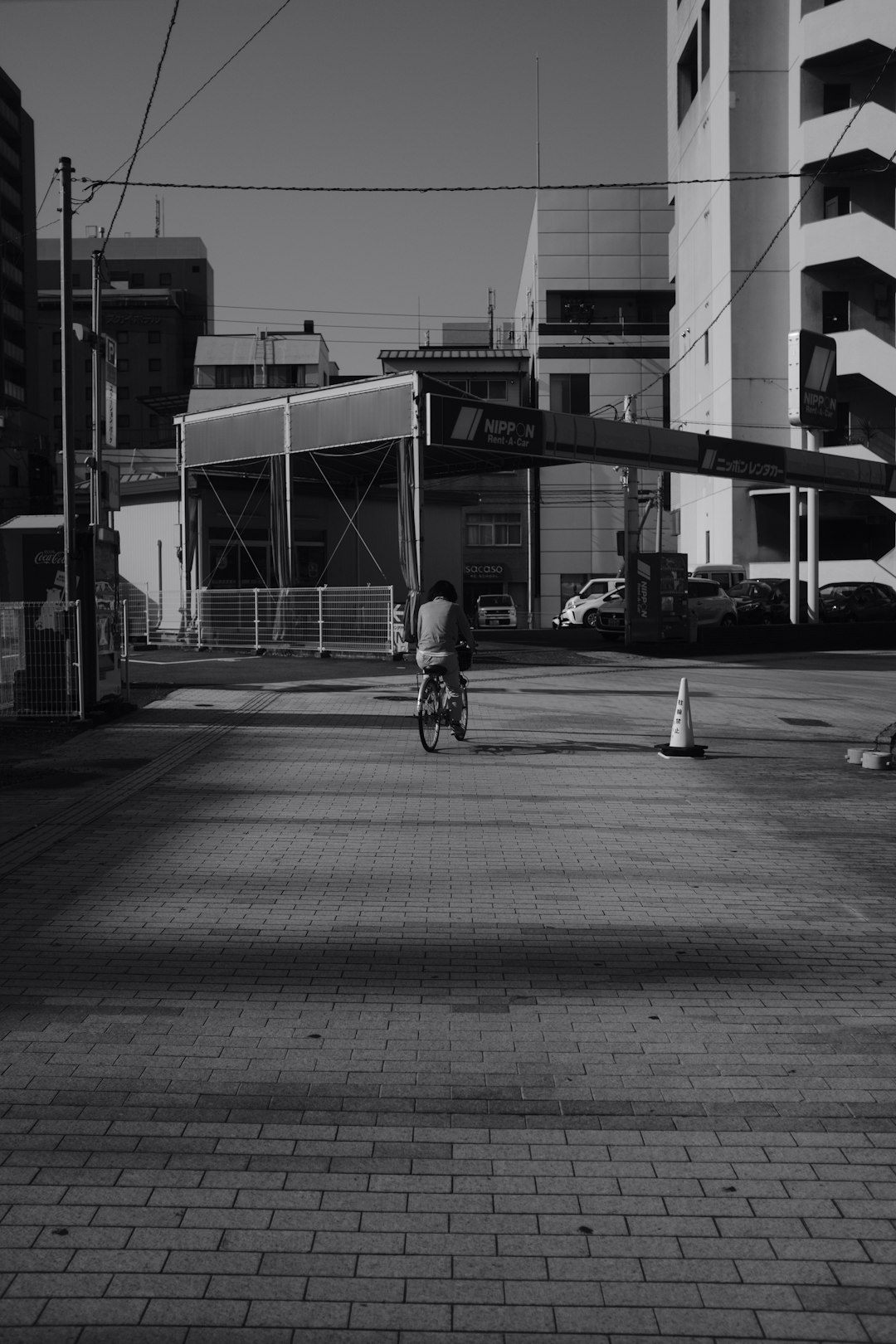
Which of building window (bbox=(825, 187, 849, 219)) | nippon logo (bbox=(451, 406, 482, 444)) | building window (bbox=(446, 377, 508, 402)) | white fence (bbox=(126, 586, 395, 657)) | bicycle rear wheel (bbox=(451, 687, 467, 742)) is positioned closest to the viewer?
bicycle rear wheel (bbox=(451, 687, 467, 742))

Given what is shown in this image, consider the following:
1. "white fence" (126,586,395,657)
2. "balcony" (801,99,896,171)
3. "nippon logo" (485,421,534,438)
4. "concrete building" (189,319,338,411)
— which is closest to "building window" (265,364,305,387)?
"concrete building" (189,319,338,411)

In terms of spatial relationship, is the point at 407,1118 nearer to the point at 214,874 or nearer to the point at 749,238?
the point at 214,874

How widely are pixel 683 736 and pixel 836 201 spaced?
146 ft

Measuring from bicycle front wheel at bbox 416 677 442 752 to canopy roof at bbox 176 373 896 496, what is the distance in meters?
14.6

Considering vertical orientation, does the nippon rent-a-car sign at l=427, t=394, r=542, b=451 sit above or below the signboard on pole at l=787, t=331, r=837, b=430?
below

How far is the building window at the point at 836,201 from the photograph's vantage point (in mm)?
52781

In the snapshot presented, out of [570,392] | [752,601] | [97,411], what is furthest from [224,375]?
[97,411]

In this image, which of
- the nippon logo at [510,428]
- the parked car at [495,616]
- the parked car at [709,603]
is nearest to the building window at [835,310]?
the parked car at [709,603]

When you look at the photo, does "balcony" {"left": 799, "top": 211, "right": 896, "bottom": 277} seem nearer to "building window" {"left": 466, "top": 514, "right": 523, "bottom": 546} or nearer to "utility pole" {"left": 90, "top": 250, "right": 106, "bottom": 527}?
"building window" {"left": 466, "top": 514, "right": 523, "bottom": 546}

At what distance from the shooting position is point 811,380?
3988 centimetres

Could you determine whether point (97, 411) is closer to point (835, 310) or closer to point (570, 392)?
point (835, 310)

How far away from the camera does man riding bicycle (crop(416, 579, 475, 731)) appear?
48.2 feet

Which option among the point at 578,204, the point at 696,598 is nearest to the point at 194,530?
the point at 696,598

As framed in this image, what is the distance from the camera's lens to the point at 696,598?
40562 millimetres
